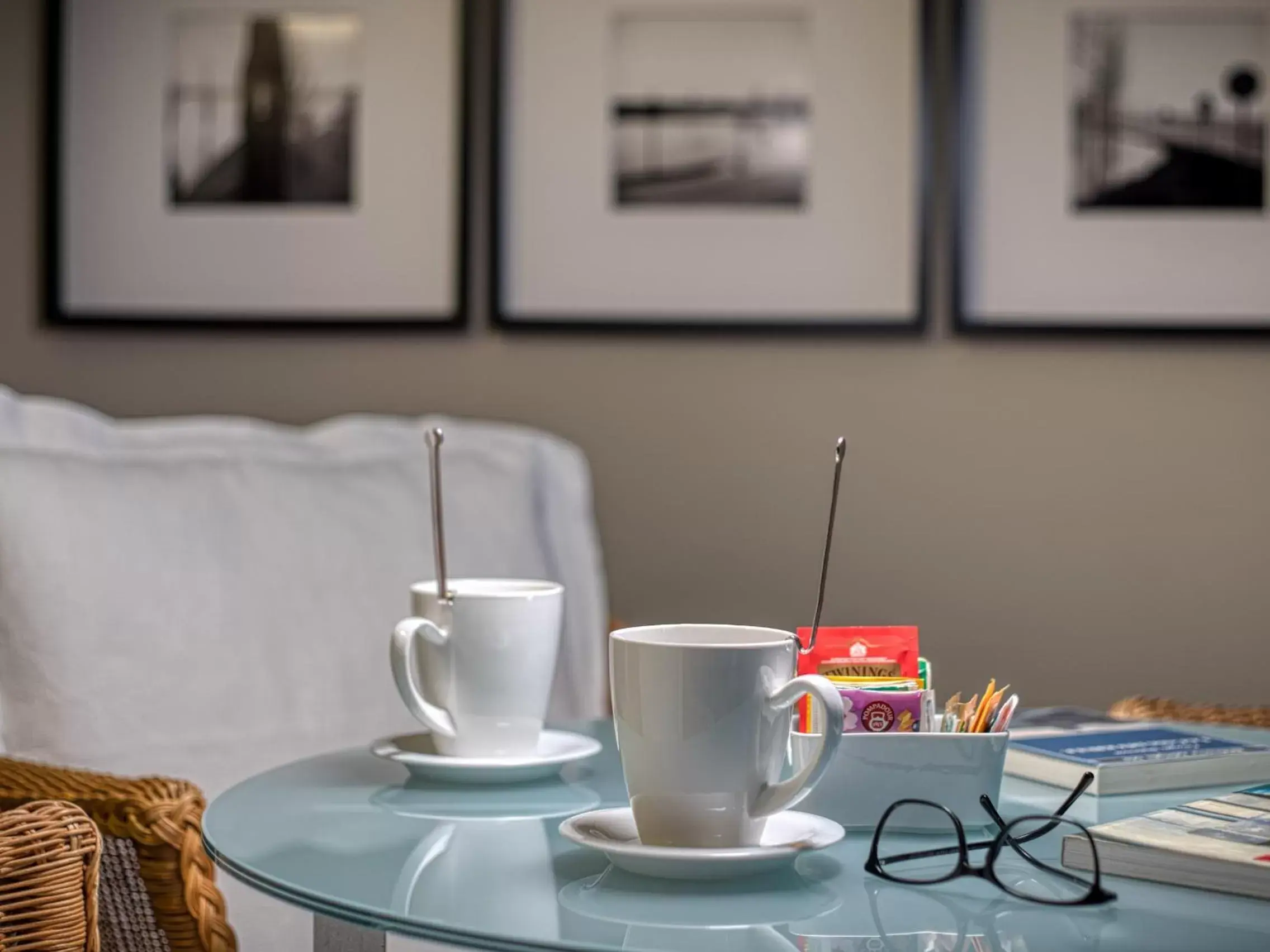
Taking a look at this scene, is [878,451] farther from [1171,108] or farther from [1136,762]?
[1136,762]

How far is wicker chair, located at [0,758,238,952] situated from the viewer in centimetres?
110

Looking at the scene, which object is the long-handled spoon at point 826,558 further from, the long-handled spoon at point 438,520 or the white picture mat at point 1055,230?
the white picture mat at point 1055,230

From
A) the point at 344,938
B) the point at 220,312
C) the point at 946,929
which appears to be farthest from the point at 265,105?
the point at 946,929

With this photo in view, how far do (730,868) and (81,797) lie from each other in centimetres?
62

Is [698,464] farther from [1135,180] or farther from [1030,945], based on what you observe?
[1030,945]

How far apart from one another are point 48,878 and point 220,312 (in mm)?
1292

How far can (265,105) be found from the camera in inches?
83.7

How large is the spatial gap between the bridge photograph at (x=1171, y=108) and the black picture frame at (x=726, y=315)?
22 centimetres

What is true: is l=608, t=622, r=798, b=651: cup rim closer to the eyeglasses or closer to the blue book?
the eyeglasses

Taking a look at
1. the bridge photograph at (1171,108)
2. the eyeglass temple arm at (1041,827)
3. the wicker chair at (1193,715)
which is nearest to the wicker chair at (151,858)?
the eyeglass temple arm at (1041,827)

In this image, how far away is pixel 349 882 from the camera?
0.78 metres

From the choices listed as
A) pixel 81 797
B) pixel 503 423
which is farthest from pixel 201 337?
pixel 81 797

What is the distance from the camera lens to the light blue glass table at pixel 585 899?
69cm

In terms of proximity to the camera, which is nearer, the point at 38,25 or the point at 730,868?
the point at 730,868
